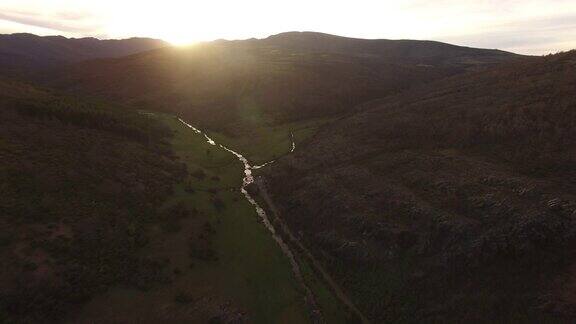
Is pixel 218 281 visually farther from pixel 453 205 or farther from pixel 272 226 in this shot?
pixel 453 205

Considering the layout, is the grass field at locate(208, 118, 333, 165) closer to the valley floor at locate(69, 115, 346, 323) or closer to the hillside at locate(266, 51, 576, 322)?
the hillside at locate(266, 51, 576, 322)

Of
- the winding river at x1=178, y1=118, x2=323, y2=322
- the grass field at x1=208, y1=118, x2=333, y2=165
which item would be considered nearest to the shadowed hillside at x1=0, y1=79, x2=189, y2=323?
the winding river at x1=178, y1=118, x2=323, y2=322

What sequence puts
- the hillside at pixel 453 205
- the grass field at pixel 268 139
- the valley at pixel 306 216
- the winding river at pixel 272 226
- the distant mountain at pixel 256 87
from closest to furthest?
the hillside at pixel 453 205, the valley at pixel 306 216, the winding river at pixel 272 226, the grass field at pixel 268 139, the distant mountain at pixel 256 87

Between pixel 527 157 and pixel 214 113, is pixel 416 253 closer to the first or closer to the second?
pixel 527 157

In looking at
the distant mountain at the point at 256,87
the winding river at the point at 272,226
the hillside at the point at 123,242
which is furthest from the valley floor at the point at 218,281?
the distant mountain at the point at 256,87

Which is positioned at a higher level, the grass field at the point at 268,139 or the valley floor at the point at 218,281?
the grass field at the point at 268,139

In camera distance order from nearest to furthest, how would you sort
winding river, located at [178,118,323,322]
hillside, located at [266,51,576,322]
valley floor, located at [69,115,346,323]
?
hillside, located at [266,51,576,322] → valley floor, located at [69,115,346,323] → winding river, located at [178,118,323,322]

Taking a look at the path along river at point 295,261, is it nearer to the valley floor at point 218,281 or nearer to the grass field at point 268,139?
the valley floor at point 218,281

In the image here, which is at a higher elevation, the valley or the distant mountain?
the distant mountain
